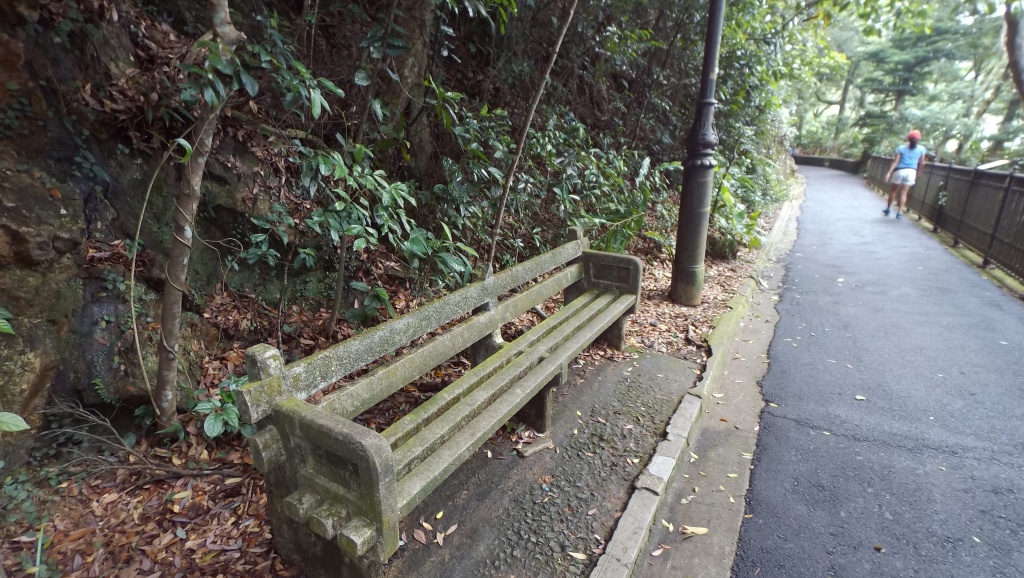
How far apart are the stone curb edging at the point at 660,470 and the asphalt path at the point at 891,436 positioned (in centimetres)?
40

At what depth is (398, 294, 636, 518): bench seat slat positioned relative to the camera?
1.88 m

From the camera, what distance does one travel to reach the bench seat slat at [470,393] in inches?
81.7

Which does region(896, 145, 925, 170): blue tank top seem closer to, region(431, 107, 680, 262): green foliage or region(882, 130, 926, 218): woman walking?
region(882, 130, 926, 218): woman walking

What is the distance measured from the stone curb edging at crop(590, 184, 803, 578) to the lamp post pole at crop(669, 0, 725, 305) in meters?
0.52

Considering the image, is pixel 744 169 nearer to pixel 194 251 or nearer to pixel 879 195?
pixel 879 195

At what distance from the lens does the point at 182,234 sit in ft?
7.74

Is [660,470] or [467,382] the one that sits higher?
[467,382]

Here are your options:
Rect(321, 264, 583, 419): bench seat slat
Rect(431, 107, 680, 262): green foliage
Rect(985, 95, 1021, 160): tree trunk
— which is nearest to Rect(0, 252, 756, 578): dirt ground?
Rect(321, 264, 583, 419): bench seat slat

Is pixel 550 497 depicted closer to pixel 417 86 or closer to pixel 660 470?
pixel 660 470

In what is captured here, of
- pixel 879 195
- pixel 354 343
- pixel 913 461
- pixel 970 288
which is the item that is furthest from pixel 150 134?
pixel 879 195

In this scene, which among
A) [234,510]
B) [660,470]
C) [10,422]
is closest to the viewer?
[10,422]

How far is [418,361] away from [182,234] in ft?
4.18

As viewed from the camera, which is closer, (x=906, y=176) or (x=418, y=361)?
(x=418, y=361)

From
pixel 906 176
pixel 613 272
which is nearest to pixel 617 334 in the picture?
pixel 613 272
